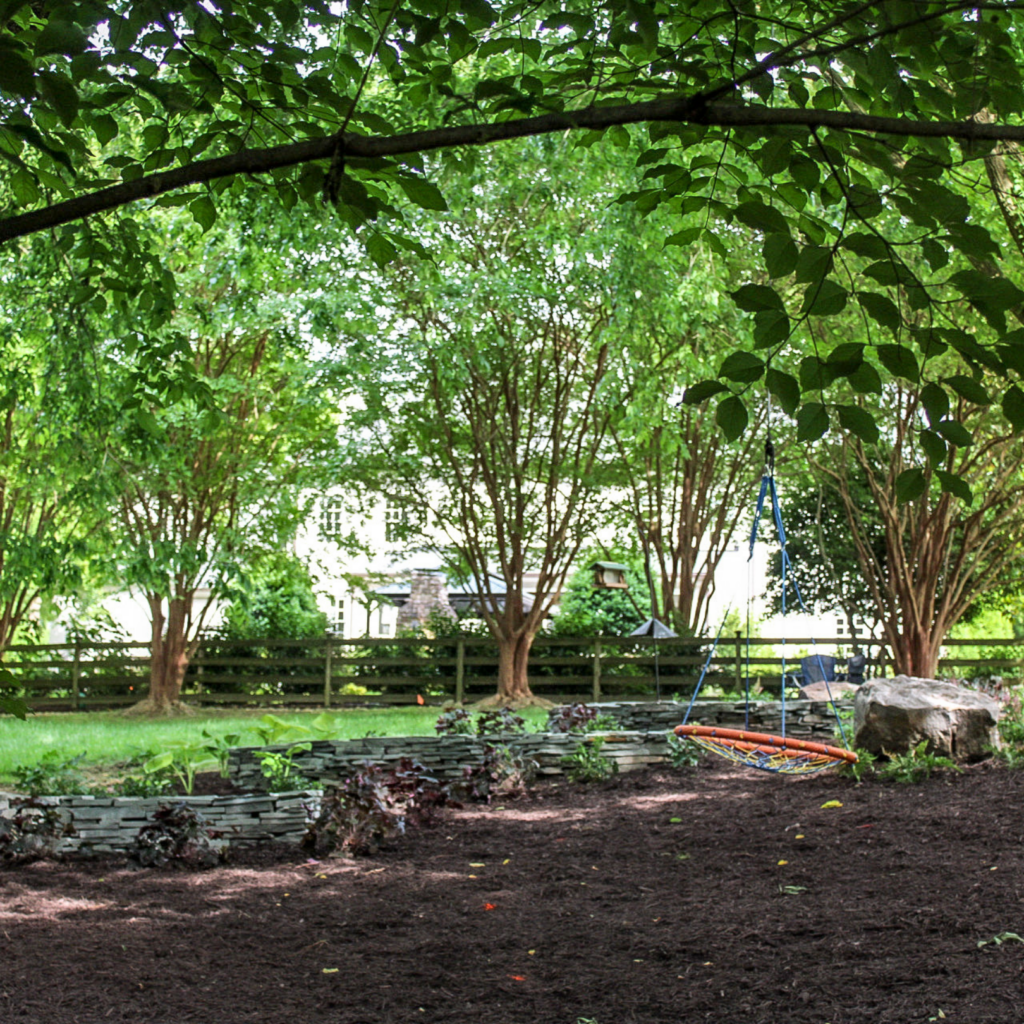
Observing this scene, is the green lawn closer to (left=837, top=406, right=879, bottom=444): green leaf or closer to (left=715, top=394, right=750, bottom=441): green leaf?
(left=715, top=394, right=750, bottom=441): green leaf

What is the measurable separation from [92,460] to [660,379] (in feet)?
15.7

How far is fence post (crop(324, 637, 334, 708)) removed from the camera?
14.4 metres

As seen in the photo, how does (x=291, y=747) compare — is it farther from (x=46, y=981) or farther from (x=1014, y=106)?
(x=1014, y=106)

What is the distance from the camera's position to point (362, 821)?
→ 533 cm

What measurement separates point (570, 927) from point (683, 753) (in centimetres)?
383

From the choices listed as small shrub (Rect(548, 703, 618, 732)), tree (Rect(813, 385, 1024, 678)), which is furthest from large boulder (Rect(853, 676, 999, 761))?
tree (Rect(813, 385, 1024, 678))

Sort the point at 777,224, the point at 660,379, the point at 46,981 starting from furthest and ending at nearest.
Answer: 1. the point at 660,379
2. the point at 46,981
3. the point at 777,224

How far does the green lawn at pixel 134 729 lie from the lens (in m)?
8.70

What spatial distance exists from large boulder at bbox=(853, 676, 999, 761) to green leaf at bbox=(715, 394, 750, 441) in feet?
19.1

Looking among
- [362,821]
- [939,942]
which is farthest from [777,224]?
[362,821]

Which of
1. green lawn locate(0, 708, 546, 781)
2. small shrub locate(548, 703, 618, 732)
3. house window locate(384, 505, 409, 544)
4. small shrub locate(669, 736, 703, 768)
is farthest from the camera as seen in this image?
house window locate(384, 505, 409, 544)

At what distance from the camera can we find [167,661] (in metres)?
13.5

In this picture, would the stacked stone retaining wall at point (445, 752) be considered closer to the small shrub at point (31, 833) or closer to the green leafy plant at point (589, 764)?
the green leafy plant at point (589, 764)

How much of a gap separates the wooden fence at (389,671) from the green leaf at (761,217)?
40.1 ft
